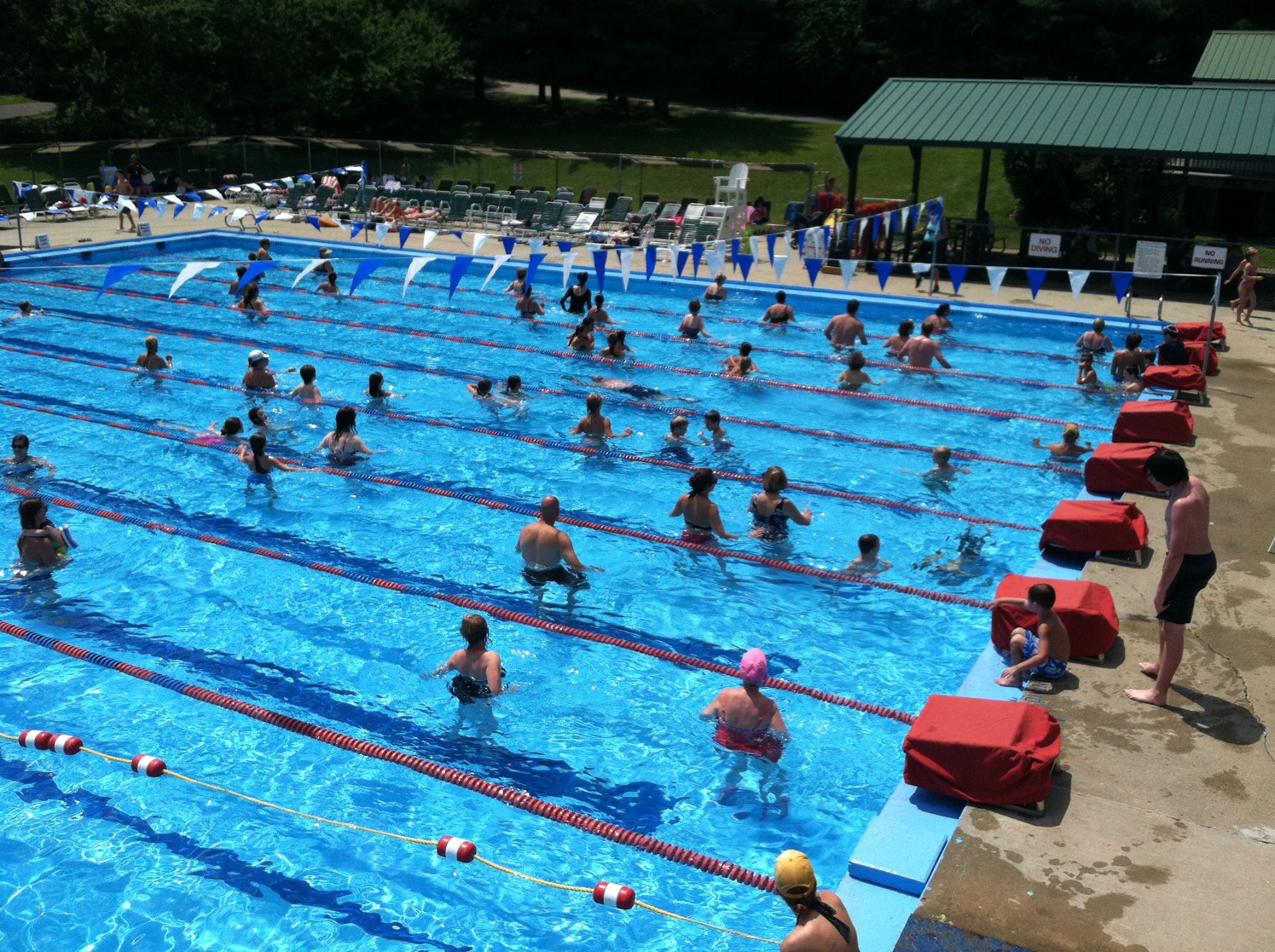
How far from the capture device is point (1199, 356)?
632 inches

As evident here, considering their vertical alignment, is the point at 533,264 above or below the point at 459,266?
below

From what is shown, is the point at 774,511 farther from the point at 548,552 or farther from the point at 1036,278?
the point at 1036,278

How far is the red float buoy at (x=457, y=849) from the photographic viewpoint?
19.5 ft

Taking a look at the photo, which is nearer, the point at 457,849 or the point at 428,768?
the point at 457,849

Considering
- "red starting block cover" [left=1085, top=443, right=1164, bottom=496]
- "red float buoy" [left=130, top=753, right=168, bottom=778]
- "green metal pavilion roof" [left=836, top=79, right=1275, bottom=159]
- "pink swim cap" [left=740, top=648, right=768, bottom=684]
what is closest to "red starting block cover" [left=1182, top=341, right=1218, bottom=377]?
"red starting block cover" [left=1085, top=443, right=1164, bottom=496]

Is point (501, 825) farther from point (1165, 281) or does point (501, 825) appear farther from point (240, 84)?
point (240, 84)

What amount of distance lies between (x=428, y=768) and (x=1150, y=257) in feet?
60.1

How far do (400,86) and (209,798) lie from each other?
3888 cm

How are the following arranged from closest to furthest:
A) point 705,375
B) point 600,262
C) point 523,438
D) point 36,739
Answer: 1. point 36,739
2. point 523,438
3. point 705,375
4. point 600,262

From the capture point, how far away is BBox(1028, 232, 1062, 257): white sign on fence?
2288cm

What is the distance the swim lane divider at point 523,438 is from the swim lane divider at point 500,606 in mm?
2027

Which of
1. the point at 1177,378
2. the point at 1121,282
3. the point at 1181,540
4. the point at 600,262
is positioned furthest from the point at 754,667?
the point at 1121,282

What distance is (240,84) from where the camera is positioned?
39.0m

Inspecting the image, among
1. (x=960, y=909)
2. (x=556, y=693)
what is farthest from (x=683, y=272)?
(x=960, y=909)
